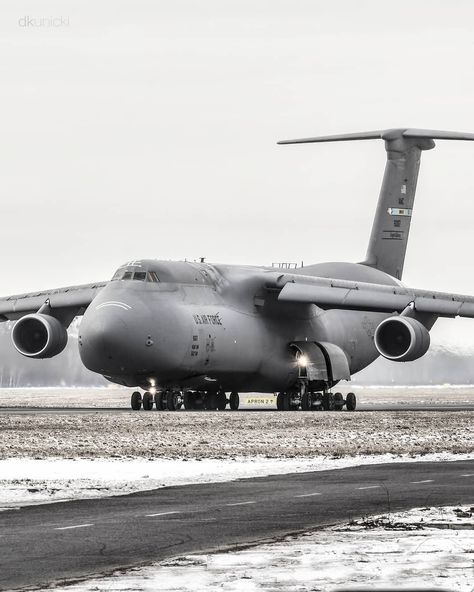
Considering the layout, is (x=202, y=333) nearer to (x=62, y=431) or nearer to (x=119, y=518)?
(x=62, y=431)

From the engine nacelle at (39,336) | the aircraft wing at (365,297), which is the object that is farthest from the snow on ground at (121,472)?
the engine nacelle at (39,336)

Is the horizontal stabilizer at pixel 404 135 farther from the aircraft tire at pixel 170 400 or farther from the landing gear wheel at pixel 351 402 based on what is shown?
the aircraft tire at pixel 170 400

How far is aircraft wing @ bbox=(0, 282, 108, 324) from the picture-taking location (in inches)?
2062

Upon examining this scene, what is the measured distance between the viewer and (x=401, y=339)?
47656 mm

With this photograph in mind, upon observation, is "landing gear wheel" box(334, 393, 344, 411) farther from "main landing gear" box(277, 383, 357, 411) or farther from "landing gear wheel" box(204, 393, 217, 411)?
"landing gear wheel" box(204, 393, 217, 411)

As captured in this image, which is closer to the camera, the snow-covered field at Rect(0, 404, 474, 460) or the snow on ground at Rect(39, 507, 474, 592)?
the snow on ground at Rect(39, 507, 474, 592)

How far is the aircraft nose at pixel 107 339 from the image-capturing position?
43656 mm

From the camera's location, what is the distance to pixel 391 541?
13.4 m

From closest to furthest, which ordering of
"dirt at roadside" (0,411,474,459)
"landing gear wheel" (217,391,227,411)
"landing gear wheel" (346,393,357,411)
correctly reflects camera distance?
"dirt at roadside" (0,411,474,459)
"landing gear wheel" (217,391,227,411)
"landing gear wheel" (346,393,357,411)

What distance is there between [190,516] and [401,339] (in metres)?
32.1

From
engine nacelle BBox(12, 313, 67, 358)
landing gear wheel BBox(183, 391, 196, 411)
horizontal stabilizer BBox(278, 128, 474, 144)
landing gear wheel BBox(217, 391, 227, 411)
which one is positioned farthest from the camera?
horizontal stabilizer BBox(278, 128, 474, 144)

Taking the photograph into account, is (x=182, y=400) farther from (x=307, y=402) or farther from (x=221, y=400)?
(x=307, y=402)

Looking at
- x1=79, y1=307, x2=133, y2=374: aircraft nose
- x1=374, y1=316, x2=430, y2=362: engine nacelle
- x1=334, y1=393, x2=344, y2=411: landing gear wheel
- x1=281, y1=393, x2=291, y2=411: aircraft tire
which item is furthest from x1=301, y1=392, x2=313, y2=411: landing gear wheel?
x1=79, y1=307, x2=133, y2=374: aircraft nose

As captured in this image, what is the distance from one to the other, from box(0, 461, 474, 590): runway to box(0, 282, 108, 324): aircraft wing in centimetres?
3008
